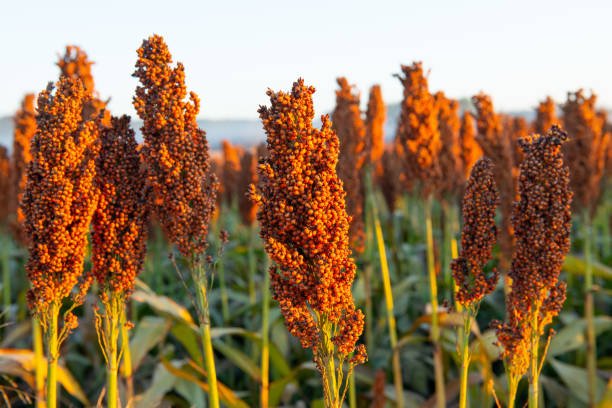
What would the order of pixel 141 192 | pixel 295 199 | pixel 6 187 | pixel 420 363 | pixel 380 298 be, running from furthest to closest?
pixel 6 187 → pixel 380 298 → pixel 420 363 → pixel 141 192 → pixel 295 199

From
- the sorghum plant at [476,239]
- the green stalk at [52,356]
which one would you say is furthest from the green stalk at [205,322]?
the sorghum plant at [476,239]

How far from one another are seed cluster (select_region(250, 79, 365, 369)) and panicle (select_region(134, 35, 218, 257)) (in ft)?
1.88

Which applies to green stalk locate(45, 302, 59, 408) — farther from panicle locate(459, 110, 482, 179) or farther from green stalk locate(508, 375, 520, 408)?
panicle locate(459, 110, 482, 179)

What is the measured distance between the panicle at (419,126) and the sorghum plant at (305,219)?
2874 mm

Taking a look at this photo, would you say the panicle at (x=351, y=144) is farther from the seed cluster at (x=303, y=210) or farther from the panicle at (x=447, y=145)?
the seed cluster at (x=303, y=210)

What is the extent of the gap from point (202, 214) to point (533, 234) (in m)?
1.81

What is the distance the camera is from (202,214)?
2.83 metres

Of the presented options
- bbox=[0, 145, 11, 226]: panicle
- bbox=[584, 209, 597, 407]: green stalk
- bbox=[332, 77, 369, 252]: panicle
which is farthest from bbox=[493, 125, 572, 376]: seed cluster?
bbox=[0, 145, 11, 226]: panicle

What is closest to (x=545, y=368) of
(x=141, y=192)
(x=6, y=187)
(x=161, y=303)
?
(x=161, y=303)

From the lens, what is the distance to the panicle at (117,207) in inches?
108

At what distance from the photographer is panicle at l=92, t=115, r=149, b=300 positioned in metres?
2.75

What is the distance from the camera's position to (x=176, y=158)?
2.72m

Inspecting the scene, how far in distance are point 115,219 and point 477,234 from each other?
202 cm

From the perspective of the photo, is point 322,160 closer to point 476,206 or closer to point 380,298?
point 476,206
